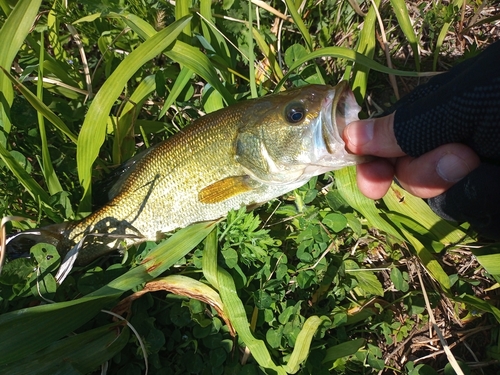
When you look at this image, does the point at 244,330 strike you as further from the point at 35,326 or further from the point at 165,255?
the point at 35,326

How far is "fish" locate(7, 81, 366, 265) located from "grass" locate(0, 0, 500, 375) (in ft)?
0.47

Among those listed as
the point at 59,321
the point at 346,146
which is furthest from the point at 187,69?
the point at 59,321

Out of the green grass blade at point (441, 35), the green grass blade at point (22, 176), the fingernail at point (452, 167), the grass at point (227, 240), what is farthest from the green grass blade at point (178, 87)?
the green grass blade at point (441, 35)

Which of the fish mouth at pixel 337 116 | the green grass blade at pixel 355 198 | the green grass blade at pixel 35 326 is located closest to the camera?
the green grass blade at pixel 35 326

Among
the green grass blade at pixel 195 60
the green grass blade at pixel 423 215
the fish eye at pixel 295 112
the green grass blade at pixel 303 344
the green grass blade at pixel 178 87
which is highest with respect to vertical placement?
the green grass blade at pixel 195 60

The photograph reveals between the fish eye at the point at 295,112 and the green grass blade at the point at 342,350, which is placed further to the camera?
the green grass blade at the point at 342,350

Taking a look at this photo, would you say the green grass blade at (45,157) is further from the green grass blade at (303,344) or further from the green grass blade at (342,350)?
the green grass blade at (342,350)

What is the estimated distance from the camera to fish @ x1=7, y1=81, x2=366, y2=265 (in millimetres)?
2549

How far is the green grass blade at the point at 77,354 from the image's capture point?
236cm

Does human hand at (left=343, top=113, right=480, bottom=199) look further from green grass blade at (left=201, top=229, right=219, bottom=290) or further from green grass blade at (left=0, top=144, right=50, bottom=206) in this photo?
green grass blade at (left=0, top=144, right=50, bottom=206)

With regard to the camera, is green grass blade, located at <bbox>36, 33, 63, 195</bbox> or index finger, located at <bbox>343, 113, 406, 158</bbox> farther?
green grass blade, located at <bbox>36, 33, 63, 195</bbox>

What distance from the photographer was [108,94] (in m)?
2.88

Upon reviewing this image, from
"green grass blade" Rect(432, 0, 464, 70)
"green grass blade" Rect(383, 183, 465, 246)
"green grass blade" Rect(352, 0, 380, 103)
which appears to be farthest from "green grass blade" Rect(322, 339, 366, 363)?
"green grass blade" Rect(432, 0, 464, 70)

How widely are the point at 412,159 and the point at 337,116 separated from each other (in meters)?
0.50
